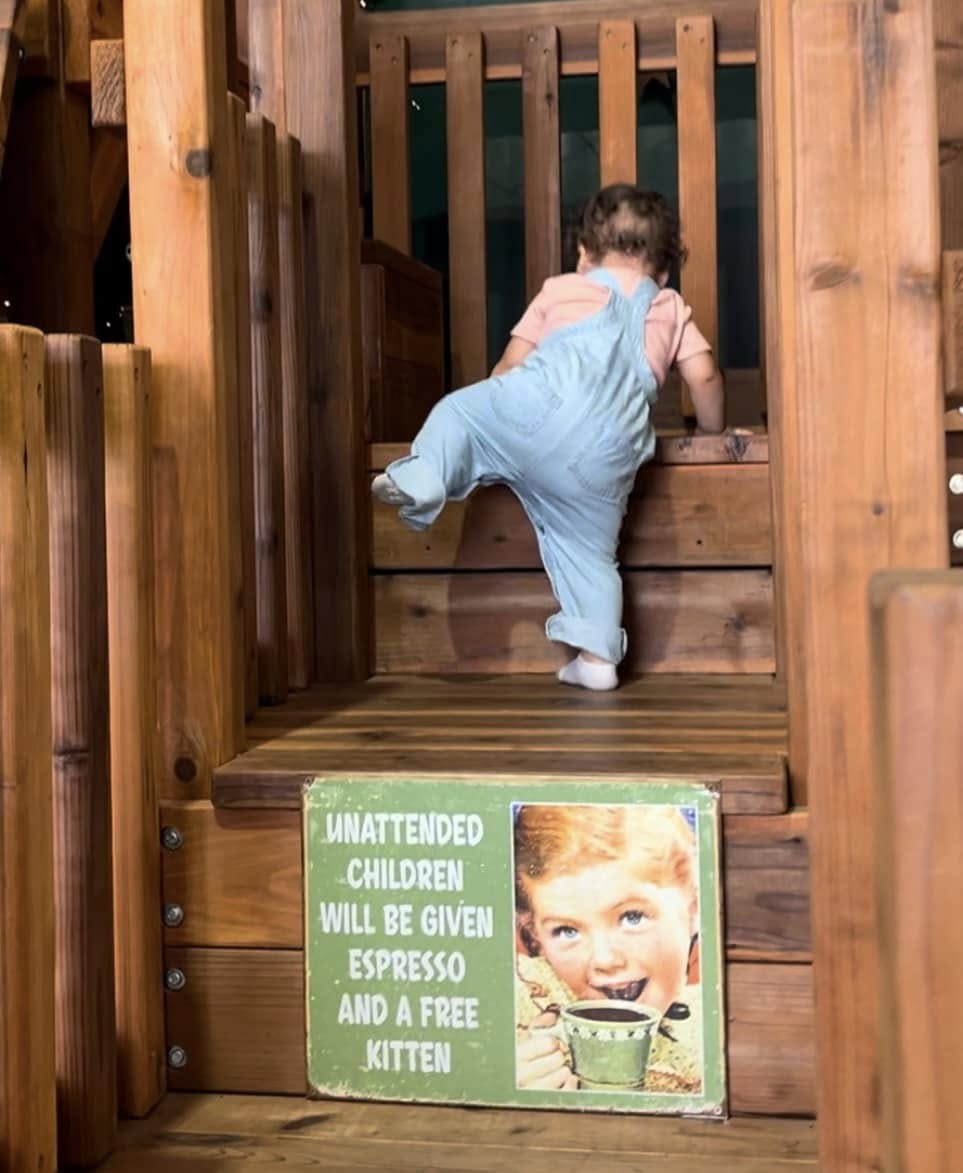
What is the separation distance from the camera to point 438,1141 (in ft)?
5.61

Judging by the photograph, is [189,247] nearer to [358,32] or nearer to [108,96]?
[108,96]

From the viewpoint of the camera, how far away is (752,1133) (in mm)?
1711

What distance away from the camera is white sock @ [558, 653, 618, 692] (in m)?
2.45

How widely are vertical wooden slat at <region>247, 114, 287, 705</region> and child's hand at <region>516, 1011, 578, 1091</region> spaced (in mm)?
812

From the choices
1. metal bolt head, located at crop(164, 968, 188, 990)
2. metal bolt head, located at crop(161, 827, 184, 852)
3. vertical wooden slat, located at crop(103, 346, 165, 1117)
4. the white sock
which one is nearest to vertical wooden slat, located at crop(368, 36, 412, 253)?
the white sock

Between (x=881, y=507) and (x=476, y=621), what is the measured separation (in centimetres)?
130

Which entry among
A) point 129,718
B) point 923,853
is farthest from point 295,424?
point 923,853

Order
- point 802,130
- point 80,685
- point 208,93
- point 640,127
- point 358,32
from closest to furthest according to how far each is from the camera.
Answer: point 802,130, point 80,685, point 208,93, point 358,32, point 640,127

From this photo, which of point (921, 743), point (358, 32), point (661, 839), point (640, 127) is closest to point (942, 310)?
point (661, 839)

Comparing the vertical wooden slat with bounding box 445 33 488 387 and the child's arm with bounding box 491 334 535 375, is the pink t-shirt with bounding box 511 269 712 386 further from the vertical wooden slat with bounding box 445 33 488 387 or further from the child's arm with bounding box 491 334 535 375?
the vertical wooden slat with bounding box 445 33 488 387

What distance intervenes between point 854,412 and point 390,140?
99.7 inches

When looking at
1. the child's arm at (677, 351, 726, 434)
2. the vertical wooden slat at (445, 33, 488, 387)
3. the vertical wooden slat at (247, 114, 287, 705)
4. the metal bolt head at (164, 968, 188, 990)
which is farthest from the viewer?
the vertical wooden slat at (445, 33, 488, 387)

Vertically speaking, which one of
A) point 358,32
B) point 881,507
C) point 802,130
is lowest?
point 881,507

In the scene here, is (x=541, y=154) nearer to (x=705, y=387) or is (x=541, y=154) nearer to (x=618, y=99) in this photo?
(x=618, y=99)
